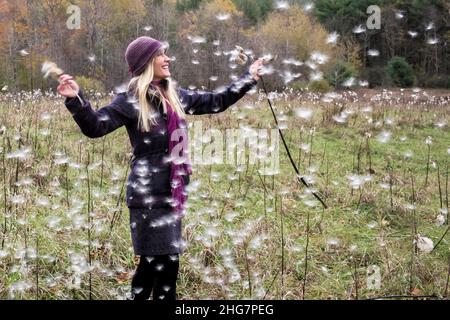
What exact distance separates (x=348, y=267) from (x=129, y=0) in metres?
19.9

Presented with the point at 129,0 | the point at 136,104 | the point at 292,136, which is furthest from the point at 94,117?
the point at 129,0

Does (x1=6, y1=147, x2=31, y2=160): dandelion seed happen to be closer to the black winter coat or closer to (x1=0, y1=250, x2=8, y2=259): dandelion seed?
(x1=0, y1=250, x2=8, y2=259): dandelion seed

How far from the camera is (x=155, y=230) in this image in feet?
8.79

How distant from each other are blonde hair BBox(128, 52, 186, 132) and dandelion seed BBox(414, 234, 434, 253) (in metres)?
2.23

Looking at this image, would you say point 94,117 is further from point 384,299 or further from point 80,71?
point 80,71

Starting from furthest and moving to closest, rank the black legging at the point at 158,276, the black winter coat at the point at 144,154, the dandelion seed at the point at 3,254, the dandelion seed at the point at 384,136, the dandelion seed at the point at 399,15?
1. the dandelion seed at the point at 384,136
2. the dandelion seed at the point at 399,15
3. the dandelion seed at the point at 3,254
4. the black legging at the point at 158,276
5. the black winter coat at the point at 144,154

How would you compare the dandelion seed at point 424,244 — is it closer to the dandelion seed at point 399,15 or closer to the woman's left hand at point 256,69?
the woman's left hand at point 256,69

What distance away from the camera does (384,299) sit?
3139 mm

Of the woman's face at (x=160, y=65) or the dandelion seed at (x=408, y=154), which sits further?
the dandelion seed at (x=408, y=154)

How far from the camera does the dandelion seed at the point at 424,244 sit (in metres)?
3.80

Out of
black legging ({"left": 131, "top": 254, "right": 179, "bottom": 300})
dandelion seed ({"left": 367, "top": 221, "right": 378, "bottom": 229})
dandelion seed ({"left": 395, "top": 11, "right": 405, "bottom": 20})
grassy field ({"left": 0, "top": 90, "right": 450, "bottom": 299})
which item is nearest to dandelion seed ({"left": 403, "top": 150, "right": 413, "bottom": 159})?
grassy field ({"left": 0, "top": 90, "right": 450, "bottom": 299})

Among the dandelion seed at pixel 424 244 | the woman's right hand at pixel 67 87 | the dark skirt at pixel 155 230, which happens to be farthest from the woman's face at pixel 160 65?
the dandelion seed at pixel 424 244

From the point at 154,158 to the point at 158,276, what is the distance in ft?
2.24

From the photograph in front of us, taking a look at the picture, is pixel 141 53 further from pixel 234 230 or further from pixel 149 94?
pixel 234 230
